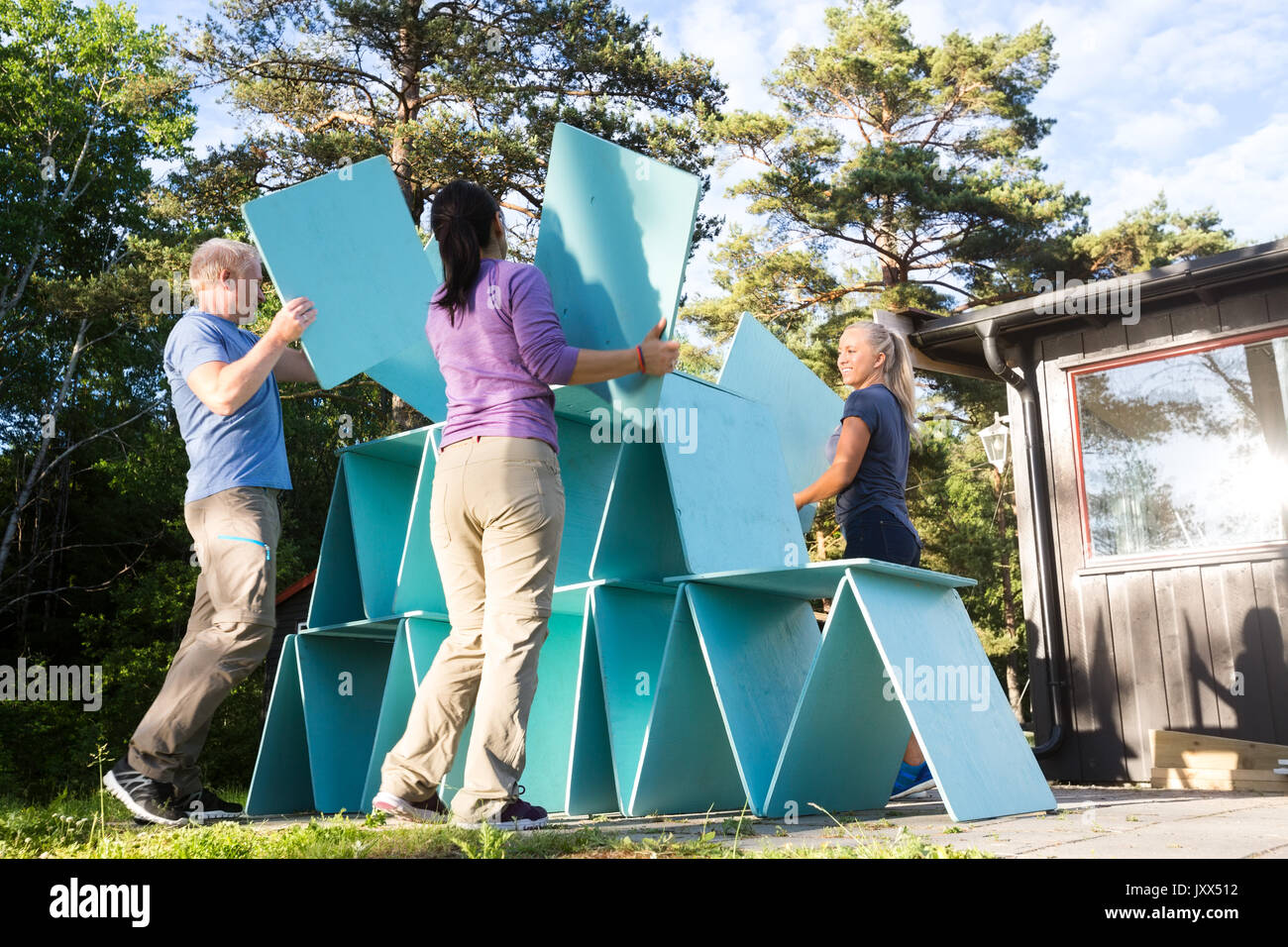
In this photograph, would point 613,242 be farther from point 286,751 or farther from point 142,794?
point 286,751

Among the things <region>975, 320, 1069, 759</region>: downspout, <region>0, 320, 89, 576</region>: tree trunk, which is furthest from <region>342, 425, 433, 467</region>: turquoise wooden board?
<region>0, 320, 89, 576</region>: tree trunk

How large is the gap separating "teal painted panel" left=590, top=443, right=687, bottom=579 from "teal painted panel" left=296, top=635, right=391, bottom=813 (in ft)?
4.53

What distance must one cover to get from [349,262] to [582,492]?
126 centimetres

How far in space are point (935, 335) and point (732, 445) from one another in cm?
291

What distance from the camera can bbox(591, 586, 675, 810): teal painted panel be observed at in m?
3.44

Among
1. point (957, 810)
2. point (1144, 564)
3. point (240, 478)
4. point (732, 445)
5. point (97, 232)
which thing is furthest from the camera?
point (97, 232)

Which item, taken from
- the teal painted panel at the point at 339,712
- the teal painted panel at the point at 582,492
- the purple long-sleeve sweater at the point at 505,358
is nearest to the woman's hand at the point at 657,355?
the purple long-sleeve sweater at the point at 505,358

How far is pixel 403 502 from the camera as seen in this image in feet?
14.3

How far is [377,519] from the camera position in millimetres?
4211

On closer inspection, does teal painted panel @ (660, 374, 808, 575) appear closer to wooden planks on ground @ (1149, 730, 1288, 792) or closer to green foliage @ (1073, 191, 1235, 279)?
wooden planks on ground @ (1149, 730, 1288, 792)

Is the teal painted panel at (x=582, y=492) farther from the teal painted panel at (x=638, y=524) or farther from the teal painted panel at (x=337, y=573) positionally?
the teal painted panel at (x=337, y=573)

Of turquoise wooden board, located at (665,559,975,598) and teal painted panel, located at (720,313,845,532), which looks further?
teal painted panel, located at (720,313,845,532)

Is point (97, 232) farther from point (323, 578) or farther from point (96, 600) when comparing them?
point (323, 578)

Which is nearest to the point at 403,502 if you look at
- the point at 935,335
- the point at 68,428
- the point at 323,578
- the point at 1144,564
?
the point at 323,578
